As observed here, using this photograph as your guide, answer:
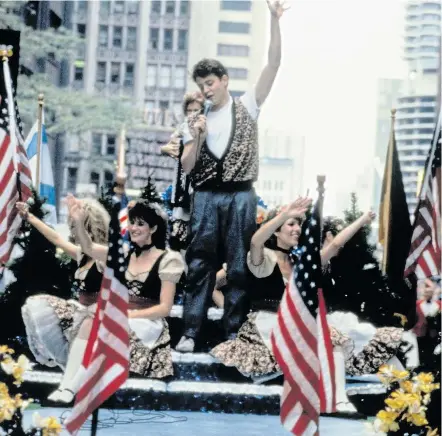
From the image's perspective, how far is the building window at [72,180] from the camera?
6828 mm

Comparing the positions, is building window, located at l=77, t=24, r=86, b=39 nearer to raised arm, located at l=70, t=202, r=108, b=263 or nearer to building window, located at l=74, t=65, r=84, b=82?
building window, located at l=74, t=65, r=84, b=82

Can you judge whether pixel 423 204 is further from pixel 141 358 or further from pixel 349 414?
pixel 141 358

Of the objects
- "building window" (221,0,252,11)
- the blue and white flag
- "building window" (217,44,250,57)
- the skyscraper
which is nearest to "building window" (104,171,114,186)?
the skyscraper

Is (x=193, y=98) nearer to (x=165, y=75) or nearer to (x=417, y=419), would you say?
(x=165, y=75)

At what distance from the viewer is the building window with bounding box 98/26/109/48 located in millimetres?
6617

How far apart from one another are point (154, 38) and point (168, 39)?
0.21m

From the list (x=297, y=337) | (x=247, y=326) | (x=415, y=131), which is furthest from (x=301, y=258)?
(x=415, y=131)

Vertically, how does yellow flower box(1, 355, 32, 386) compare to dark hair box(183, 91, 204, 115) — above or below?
below

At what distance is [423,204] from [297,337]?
1.17m

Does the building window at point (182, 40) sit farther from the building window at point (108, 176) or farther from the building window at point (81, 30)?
the building window at point (108, 176)

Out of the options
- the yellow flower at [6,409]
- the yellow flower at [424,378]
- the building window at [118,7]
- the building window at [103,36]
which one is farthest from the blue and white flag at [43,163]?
the yellow flower at [424,378]

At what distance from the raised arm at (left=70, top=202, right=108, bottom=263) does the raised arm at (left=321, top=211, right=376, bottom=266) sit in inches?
45.4

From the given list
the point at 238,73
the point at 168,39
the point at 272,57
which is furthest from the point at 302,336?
the point at 168,39

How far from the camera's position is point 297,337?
16.2 ft
